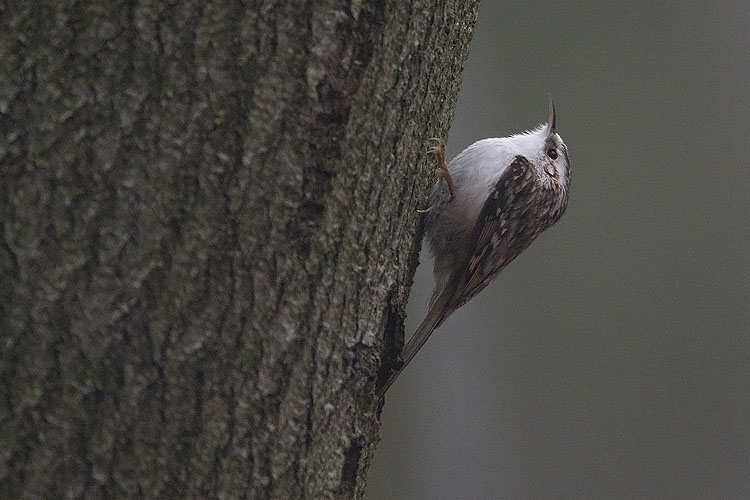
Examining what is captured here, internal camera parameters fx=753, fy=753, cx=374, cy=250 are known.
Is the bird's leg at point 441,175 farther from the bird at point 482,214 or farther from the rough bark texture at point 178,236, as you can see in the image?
the rough bark texture at point 178,236

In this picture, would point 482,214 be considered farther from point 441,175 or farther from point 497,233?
point 441,175

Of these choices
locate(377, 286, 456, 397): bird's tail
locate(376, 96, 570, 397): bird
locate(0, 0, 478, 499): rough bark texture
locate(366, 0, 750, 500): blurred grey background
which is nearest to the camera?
locate(0, 0, 478, 499): rough bark texture

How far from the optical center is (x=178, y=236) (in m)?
0.99

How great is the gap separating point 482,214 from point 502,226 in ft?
0.38

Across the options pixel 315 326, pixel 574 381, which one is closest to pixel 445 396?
pixel 574 381

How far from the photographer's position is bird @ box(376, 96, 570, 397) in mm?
2156

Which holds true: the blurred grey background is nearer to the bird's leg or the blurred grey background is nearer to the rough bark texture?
the bird's leg

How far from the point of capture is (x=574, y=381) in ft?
14.9

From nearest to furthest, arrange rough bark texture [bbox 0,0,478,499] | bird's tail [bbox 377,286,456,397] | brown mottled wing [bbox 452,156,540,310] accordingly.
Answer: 1. rough bark texture [bbox 0,0,478,499]
2. bird's tail [bbox 377,286,456,397]
3. brown mottled wing [bbox 452,156,540,310]

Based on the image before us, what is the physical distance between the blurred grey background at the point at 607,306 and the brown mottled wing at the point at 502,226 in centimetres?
199

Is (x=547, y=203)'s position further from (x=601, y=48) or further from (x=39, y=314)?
(x=601, y=48)

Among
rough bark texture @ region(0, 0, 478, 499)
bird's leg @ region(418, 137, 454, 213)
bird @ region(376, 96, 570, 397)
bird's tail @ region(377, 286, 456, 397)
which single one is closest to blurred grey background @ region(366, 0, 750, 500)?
bird @ region(376, 96, 570, 397)

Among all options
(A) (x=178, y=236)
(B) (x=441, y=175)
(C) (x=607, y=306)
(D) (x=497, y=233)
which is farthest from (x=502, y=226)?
(C) (x=607, y=306)

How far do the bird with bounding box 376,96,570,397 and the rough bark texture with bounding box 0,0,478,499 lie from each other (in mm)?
918
